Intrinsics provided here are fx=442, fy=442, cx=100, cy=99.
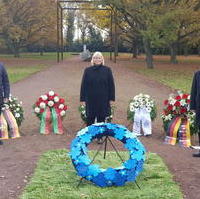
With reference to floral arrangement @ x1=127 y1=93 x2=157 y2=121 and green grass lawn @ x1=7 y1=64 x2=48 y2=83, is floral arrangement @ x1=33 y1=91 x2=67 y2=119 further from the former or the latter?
green grass lawn @ x1=7 y1=64 x2=48 y2=83

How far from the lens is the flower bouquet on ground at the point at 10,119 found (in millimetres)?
8844

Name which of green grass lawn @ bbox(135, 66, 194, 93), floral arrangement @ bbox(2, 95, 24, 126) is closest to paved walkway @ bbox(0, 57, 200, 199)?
floral arrangement @ bbox(2, 95, 24, 126)

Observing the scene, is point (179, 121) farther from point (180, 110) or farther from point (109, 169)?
point (109, 169)

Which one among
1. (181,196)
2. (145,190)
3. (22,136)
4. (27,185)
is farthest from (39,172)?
(22,136)

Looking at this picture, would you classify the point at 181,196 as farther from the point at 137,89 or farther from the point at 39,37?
the point at 39,37

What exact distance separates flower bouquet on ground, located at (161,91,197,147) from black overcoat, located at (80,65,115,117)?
132 centimetres

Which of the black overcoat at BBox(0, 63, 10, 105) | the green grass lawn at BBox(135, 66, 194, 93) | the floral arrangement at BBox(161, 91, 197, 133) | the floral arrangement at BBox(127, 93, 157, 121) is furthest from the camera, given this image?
the green grass lawn at BBox(135, 66, 194, 93)

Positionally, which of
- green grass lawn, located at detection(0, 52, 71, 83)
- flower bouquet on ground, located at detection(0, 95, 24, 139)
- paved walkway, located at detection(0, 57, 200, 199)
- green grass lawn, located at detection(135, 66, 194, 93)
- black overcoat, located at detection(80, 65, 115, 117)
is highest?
black overcoat, located at detection(80, 65, 115, 117)

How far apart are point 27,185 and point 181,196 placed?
2016mm

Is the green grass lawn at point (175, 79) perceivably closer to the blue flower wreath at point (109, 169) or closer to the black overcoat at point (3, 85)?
the black overcoat at point (3, 85)

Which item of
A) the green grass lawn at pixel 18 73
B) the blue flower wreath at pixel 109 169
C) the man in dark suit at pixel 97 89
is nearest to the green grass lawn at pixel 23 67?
the green grass lawn at pixel 18 73

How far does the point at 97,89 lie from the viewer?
8.23 m

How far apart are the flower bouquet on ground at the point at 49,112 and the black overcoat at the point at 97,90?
1134 mm

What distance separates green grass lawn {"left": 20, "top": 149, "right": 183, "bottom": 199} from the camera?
551 centimetres
